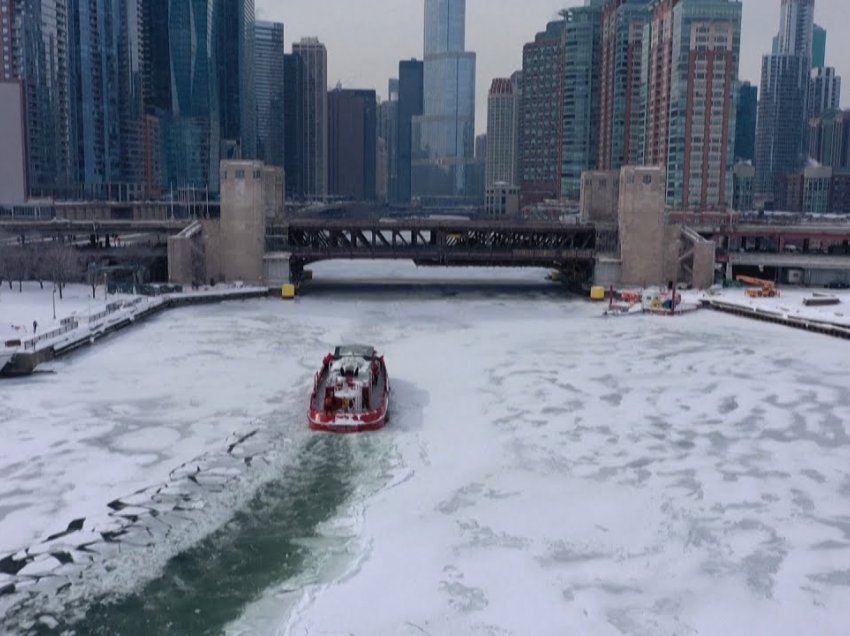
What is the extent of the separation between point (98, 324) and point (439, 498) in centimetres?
3854

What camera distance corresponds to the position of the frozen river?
21.5 meters

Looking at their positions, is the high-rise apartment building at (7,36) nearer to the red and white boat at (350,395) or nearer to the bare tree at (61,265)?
the bare tree at (61,265)

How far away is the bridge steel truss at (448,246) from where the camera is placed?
91.4 meters

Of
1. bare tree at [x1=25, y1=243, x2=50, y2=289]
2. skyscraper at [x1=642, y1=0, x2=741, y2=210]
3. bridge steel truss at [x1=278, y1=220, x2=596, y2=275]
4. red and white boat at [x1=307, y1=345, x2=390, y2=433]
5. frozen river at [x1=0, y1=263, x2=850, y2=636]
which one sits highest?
skyscraper at [x1=642, y1=0, x2=741, y2=210]

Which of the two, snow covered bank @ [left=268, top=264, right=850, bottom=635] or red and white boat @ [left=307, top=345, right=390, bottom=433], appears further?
red and white boat @ [left=307, top=345, right=390, bottom=433]

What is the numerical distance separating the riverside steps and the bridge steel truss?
9539 mm

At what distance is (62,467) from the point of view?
102 feet

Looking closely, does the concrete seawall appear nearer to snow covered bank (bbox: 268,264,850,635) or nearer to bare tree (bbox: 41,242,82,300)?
snow covered bank (bbox: 268,264,850,635)

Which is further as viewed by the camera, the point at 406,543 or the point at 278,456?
the point at 278,456

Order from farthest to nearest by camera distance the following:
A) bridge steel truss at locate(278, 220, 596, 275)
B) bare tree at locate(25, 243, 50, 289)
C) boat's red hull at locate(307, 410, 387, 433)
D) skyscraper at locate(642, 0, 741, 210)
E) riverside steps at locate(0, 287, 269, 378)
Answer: skyscraper at locate(642, 0, 741, 210)
bridge steel truss at locate(278, 220, 596, 275)
bare tree at locate(25, 243, 50, 289)
riverside steps at locate(0, 287, 269, 378)
boat's red hull at locate(307, 410, 387, 433)

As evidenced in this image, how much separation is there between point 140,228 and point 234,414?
61.9 meters

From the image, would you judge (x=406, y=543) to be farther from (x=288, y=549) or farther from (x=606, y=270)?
(x=606, y=270)

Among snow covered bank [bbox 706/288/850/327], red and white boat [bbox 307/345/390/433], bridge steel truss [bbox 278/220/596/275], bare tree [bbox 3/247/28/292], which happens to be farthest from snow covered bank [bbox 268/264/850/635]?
bare tree [bbox 3/247/28/292]

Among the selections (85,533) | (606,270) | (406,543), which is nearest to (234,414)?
(85,533)
